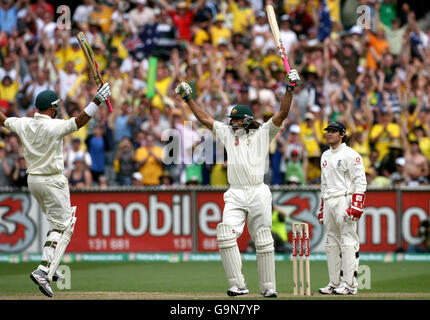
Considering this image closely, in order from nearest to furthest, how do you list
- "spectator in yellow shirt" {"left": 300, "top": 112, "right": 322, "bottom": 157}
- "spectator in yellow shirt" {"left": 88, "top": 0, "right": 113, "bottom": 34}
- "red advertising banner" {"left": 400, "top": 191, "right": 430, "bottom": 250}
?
"red advertising banner" {"left": 400, "top": 191, "right": 430, "bottom": 250}
"spectator in yellow shirt" {"left": 300, "top": 112, "right": 322, "bottom": 157}
"spectator in yellow shirt" {"left": 88, "top": 0, "right": 113, "bottom": 34}

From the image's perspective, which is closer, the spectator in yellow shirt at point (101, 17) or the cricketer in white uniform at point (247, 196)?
the cricketer in white uniform at point (247, 196)

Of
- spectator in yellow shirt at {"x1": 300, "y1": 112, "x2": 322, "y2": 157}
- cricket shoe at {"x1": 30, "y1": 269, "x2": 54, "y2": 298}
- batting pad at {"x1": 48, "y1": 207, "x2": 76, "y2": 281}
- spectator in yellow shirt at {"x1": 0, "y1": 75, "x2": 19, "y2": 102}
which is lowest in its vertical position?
cricket shoe at {"x1": 30, "y1": 269, "x2": 54, "y2": 298}

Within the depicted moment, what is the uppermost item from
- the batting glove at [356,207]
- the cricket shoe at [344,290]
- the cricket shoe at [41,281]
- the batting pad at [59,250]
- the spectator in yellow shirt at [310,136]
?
the spectator in yellow shirt at [310,136]

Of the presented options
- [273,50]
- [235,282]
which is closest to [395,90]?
[273,50]

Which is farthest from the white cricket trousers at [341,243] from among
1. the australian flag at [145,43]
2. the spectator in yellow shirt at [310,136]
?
the australian flag at [145,43]

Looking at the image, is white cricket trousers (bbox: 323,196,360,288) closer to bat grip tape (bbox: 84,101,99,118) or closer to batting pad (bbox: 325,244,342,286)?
batting pad (bbox: 325,244,342,286)

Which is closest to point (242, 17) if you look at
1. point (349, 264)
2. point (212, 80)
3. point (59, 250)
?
point (212, 80)

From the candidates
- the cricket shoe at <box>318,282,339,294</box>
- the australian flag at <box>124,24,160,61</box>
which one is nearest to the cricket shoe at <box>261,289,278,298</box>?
the cricket shoe at <box>318,282,339,294</box>

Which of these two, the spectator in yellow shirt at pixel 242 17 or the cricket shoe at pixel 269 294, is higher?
the spectator in yellow shirt at pixel 242 17

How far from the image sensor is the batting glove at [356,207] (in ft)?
43.1

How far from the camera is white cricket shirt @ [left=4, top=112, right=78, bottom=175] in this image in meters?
12.7

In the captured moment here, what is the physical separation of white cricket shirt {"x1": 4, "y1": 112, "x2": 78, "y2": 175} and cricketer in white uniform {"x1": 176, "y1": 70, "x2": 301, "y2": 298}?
1.75 m

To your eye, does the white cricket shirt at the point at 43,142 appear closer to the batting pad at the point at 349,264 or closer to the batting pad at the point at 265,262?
the batting pad at the point at 265,262

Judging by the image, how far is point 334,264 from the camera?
13.4 metres
